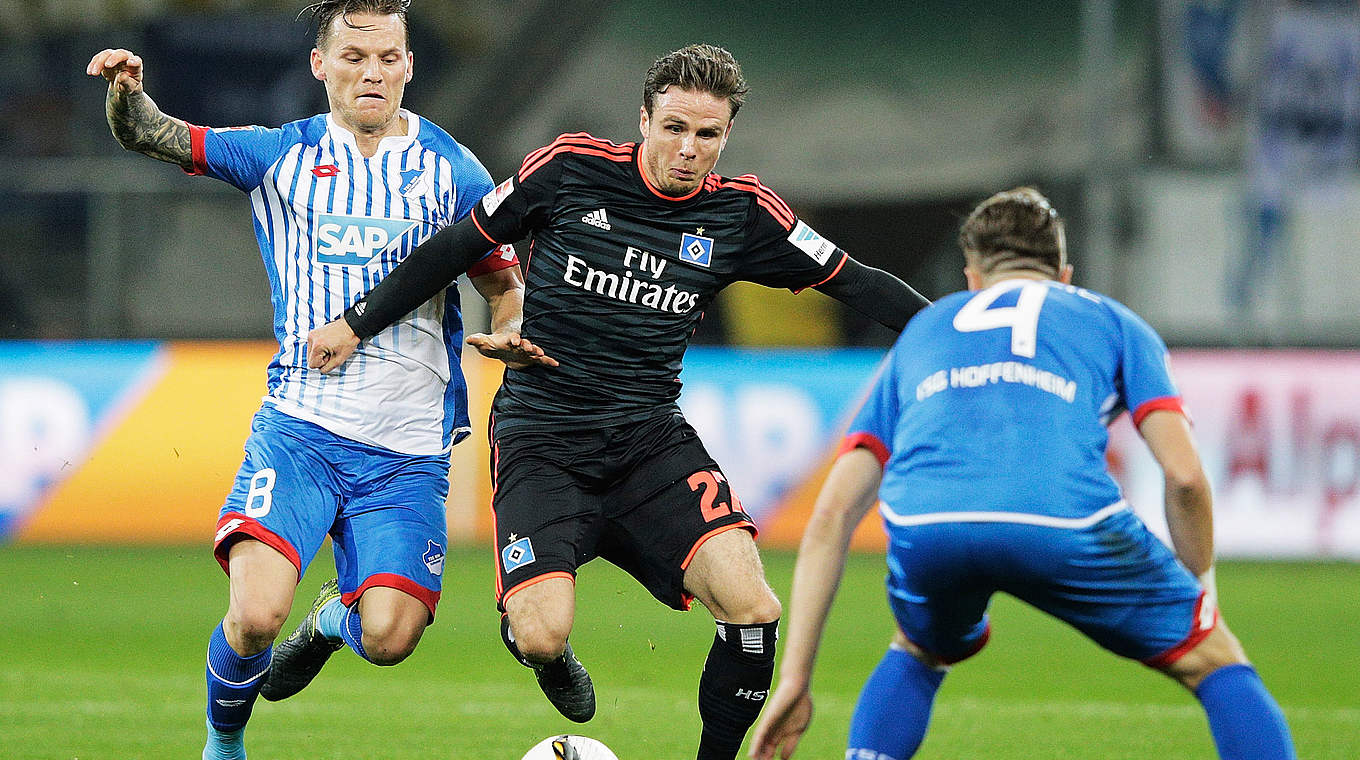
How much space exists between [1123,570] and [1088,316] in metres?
0.54

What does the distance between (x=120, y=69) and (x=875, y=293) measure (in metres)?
2.27

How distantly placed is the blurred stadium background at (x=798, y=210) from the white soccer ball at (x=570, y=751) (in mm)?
3796

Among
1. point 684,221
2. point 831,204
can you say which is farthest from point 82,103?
point 684,221

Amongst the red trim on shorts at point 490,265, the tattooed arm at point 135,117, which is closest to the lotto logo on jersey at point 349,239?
the red trim on shorts at point 490,265

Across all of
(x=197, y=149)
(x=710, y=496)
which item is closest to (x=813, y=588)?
(x=710, y=496)

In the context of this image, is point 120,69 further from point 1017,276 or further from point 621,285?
point 1017,276

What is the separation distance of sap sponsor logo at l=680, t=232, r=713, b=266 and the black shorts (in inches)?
18.9

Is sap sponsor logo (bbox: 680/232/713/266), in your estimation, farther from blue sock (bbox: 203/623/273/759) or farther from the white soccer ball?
blue sock (bbox: 203/623/273/759)

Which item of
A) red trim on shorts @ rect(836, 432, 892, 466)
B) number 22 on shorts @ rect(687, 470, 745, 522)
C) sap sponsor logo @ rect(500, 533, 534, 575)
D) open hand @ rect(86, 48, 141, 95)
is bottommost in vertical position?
sap sponsor logo @ rect(500, 533, 534, 575)

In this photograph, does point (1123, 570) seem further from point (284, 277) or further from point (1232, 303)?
point (1232, 303)

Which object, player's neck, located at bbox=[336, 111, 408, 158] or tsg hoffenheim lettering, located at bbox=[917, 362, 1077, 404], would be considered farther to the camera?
player's neck, located at bbox=[336, 111, 408, 158]

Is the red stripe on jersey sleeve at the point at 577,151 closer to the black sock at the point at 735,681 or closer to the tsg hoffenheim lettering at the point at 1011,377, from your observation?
the black sock at the point at 735,681

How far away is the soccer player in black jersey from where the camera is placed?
15.1 feet

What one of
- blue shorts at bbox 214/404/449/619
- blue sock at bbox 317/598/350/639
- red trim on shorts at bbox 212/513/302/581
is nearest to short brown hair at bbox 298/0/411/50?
blue shorts at bbox 214/404/449/619
